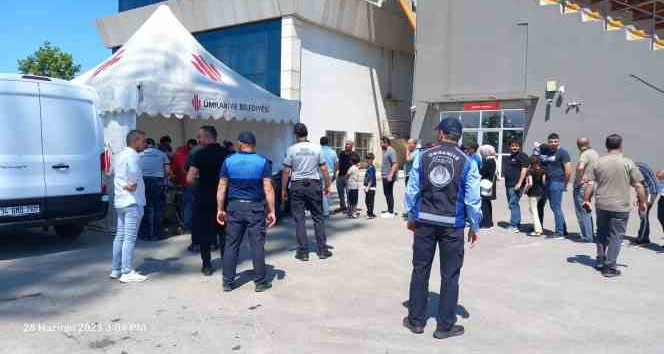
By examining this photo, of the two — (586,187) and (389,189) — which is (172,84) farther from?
(586,187)

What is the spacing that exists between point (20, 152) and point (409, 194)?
17.1ft

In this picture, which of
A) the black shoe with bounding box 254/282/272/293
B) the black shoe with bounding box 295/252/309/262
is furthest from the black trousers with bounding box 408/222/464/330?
the black shoe with bounding box 295/252/309/262

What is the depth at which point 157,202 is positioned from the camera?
27.0ft

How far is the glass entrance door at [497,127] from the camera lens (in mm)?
19578

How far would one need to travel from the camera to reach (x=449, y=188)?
169 inches

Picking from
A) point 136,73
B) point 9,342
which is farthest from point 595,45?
point 9,342

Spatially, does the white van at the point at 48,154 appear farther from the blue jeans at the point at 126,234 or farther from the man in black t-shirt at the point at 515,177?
the man in black t-shirt at the point at 515,177

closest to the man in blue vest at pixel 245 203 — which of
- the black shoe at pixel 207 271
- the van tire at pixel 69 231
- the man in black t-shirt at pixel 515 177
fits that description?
the black shoe at pixel 207 271

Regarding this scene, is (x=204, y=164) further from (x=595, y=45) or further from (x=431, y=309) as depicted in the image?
(x=595, y=45)

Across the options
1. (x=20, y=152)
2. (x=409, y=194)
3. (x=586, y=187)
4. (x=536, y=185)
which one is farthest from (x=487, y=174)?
(x=20, y=152)

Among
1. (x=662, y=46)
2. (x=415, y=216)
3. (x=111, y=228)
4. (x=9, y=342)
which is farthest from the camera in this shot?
(x=662, y=46)

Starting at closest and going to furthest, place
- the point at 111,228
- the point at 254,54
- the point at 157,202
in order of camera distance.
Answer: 1. the point at 157,202
2. the point at 111,228
3. the point at 254,54

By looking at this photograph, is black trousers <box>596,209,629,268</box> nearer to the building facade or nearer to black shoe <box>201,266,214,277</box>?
black shoe <box>201,266,214,277</box>

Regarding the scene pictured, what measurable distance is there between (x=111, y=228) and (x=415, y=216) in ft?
20.9
